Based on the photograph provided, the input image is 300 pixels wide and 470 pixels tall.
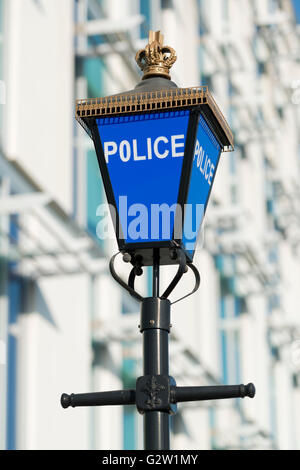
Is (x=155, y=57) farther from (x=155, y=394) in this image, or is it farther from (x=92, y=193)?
(x=92, y=193)

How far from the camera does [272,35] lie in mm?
25234

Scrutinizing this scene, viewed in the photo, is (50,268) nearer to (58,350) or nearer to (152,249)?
(58,350)

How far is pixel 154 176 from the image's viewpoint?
3844 millimetres

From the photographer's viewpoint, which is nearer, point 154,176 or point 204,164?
point 154,176

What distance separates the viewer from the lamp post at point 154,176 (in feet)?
12.2

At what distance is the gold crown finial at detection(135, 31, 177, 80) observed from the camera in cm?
404

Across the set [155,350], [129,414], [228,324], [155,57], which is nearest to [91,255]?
[129,414]

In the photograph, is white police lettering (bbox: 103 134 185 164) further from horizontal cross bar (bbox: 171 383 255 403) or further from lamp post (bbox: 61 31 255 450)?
horizontal cross bar (bbox: 171 383 255 403)

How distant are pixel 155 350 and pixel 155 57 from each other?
1.21 m

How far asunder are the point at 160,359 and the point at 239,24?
1883 cm

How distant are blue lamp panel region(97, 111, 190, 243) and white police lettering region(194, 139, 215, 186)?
0.10m

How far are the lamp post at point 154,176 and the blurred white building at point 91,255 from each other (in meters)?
4.94

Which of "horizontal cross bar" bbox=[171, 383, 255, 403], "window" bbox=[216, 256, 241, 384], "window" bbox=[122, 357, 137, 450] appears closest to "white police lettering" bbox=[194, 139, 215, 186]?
"horizontal cross bar" bbox=[171, 383, 255, 403]

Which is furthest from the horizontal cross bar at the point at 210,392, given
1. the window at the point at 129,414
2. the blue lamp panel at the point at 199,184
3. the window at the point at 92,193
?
the window at the point at 129,414
